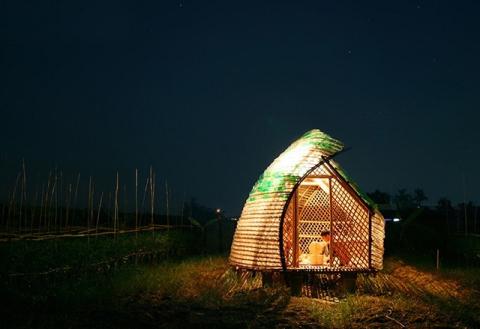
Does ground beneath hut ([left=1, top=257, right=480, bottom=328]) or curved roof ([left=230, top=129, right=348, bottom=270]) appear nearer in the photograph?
ground beneath hut ([left=1, top=257, right=480, bottom=328])

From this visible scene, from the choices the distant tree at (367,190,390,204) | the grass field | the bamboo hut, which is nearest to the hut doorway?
the bamboo hut

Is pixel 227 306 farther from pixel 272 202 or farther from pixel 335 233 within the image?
pixel 335 233

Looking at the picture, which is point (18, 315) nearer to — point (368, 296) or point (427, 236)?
point (368, 296)

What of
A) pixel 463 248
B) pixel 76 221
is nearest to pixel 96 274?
pixel 76 221

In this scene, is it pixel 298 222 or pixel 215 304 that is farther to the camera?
pixel 298 222

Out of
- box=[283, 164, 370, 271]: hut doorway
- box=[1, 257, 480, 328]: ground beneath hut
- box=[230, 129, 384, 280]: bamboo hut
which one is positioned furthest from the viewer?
box=[283, 164, 370, 271]: hut doorway

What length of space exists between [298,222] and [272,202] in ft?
3.27

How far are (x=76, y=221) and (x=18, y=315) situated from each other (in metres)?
9.60

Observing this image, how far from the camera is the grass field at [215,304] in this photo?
6.25 metres

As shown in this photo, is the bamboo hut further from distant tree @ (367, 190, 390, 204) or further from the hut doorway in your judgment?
distant tree @ (367, 190, 390, 204)

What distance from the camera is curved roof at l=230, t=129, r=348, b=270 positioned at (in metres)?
8.74

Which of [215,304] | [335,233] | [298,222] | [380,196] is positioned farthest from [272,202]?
[380,196]

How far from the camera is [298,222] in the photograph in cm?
977

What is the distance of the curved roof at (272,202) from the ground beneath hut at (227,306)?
0.50 meters
